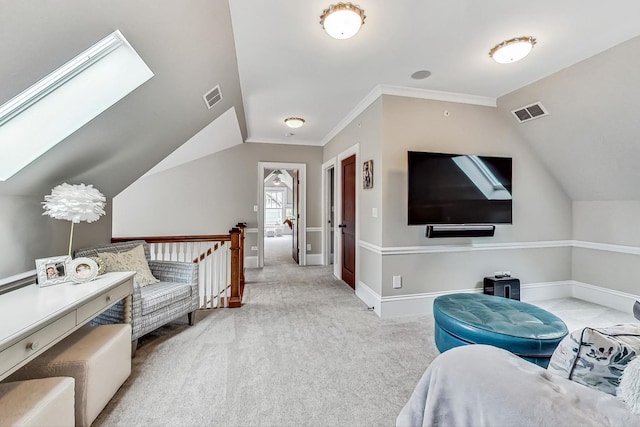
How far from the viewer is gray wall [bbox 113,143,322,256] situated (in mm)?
5000

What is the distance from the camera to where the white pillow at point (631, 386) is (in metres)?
0.67

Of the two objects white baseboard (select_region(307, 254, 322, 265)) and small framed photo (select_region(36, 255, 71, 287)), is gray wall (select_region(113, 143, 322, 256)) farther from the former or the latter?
small framed photo (select_region(36, 255, 71, 287))

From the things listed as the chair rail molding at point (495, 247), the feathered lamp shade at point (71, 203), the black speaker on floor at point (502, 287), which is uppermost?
the feathered lamp shade at point (71, 203)

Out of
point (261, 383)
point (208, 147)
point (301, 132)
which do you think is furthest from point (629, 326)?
point (208, 147)

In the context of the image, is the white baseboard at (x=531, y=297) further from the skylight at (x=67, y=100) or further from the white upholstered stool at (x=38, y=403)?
the skylight at (x=67, y=100)

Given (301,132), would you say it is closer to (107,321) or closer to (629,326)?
(107,321)

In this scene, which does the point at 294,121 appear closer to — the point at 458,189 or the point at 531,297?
the point at 458,189

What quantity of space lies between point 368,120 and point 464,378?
306 cm

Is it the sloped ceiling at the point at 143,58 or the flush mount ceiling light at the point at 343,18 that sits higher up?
the flush mount ceiling light at the point at 343,18

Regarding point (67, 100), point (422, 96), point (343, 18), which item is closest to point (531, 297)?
point (422, 96)

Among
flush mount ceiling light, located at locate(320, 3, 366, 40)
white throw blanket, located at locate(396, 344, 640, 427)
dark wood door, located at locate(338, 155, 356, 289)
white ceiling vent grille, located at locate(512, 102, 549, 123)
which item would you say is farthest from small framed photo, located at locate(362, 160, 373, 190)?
white throw blanket, located at locate(396, 344, 640, 427)

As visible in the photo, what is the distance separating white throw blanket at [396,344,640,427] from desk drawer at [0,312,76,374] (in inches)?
61.2

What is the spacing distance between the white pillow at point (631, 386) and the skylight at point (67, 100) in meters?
2.49

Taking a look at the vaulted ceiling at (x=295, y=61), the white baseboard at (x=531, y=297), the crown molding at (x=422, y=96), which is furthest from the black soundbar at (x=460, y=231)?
the crown molding at (x=422, y=96)
